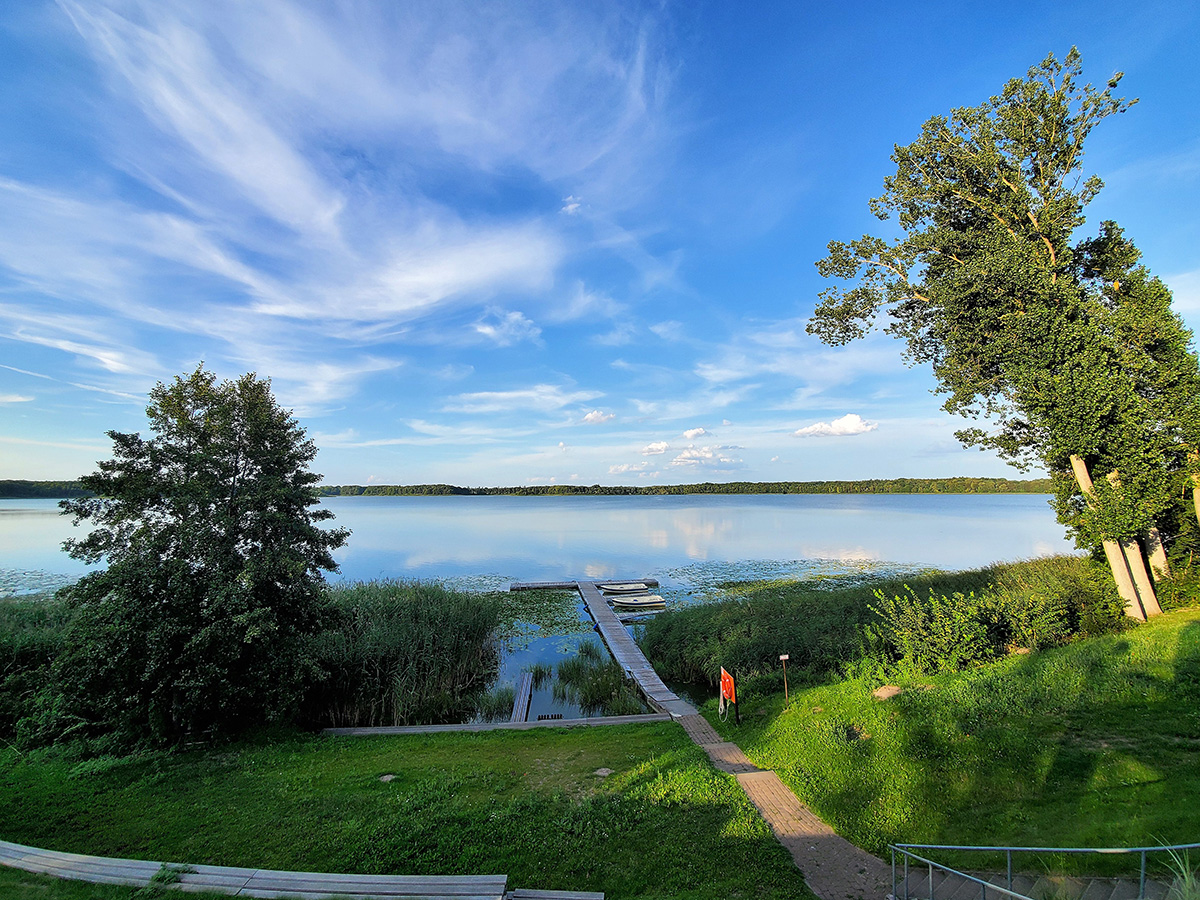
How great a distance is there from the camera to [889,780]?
7.44 m

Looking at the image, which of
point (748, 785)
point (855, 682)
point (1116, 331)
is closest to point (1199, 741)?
point (855, 682)

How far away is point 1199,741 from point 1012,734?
6.67ft

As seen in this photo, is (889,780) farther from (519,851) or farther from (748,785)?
(519,851)

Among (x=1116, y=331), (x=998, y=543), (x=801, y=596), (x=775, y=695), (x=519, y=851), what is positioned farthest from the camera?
(x=998, y=543)

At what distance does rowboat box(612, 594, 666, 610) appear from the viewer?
24922 mm

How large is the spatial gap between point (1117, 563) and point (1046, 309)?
7.20 metres

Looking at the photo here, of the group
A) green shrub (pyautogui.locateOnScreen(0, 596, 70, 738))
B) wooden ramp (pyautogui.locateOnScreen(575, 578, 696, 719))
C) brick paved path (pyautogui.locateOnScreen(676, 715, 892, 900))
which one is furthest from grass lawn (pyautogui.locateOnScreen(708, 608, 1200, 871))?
green shrub (pyautogui.locateOnScreen(0, 596, 70, 738))

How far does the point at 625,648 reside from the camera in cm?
1778

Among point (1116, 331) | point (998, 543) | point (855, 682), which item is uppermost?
point (1116, 331)

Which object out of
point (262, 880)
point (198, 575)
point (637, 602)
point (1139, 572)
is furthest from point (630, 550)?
point (262, 880)

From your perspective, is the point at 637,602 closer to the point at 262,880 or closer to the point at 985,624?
the point at 985,624

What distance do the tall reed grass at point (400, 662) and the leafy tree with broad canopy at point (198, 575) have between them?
1.47 metres

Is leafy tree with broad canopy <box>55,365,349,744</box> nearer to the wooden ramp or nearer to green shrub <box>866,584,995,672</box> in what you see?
the wooden ramp

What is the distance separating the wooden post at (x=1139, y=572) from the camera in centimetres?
1399
